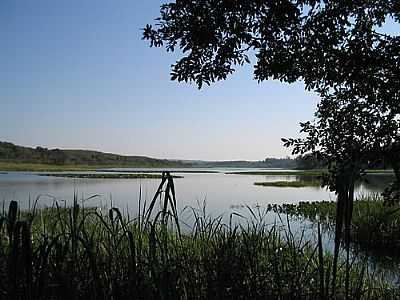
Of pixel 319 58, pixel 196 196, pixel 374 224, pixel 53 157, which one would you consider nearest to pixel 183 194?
pixel 196 196

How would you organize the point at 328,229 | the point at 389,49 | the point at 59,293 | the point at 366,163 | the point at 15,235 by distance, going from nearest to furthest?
the point at 15,235 < the point at 59,293 < the point at 366,163 < the point at 389,49 < the point at 328,229

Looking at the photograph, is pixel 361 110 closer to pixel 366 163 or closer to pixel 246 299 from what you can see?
pixel 366 163

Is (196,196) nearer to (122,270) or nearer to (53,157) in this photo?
(122,270)

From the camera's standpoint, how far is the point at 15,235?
199 centimetres

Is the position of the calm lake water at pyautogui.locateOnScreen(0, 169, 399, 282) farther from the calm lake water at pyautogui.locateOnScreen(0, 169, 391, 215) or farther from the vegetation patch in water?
the vegetation patch in water

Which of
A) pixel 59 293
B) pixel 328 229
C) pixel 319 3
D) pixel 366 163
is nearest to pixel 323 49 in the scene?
pixel 319 3

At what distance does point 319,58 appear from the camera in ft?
15.8

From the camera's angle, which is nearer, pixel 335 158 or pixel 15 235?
pixel 15 235

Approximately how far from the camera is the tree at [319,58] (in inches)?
170

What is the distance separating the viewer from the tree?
4.31 m

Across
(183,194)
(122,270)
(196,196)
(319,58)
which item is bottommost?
(183,194)

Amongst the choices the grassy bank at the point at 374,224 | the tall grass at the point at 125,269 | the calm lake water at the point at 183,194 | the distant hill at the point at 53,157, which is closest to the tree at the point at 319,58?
the tall grass at the point at 125,269

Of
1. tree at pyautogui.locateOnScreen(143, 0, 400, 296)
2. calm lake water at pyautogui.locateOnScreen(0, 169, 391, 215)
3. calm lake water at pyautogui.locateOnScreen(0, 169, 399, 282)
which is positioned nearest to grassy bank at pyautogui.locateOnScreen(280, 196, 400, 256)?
calm lake water at pyautogui.locateOnScreen(0, 169, 399, 282)

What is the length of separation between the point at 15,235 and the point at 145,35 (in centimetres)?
339
